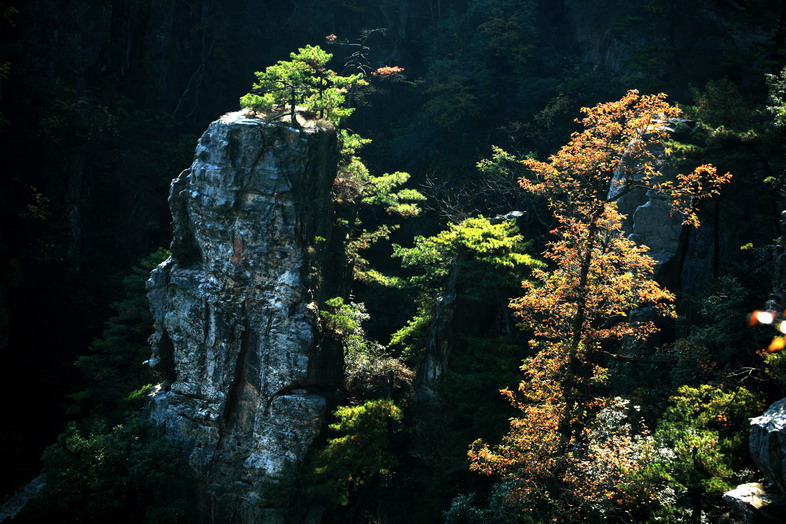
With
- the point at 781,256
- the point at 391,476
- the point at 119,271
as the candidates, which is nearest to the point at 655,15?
the point at 781,256

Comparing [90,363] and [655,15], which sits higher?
[655,15]

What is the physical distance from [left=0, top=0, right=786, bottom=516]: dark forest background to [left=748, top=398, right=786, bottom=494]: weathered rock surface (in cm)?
668

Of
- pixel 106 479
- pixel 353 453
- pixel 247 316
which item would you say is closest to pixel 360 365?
pixel 353 453

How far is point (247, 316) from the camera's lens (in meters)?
17.0

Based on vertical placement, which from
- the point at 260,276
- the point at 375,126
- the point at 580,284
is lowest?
the point at 580,284

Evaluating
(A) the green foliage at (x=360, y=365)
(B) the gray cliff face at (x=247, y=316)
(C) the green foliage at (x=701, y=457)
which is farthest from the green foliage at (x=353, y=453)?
(C) the green foliage at (x=701, y=457)

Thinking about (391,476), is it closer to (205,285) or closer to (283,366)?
(283,366)

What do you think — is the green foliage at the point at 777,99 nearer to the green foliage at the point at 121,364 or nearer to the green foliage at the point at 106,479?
the green foliage at the point at 106,479

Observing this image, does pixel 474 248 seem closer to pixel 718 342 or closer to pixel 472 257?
pixel 472 257

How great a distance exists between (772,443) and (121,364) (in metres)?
18.3

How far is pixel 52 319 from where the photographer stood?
846 inches

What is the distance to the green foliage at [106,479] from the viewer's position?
559 inches

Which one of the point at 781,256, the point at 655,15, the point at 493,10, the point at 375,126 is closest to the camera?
the point at 781,256

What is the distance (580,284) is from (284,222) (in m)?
8.68
